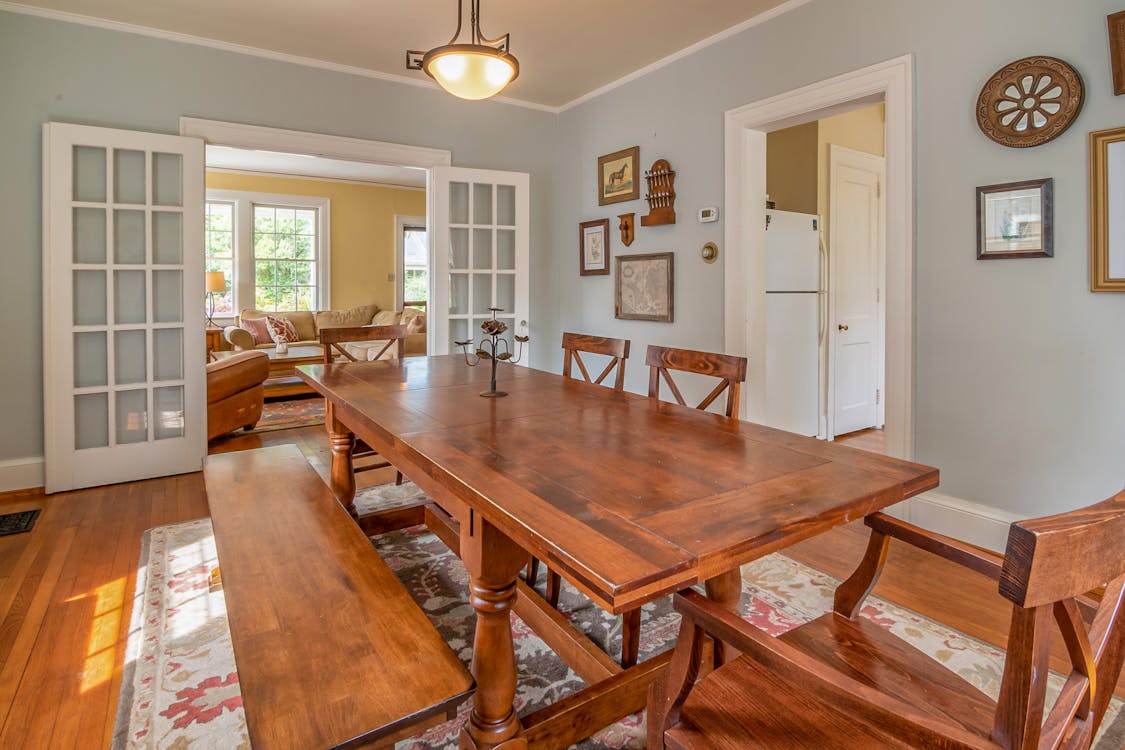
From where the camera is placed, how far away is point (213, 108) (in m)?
3.67

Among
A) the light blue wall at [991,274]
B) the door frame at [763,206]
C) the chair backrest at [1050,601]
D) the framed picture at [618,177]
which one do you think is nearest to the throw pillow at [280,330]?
the framed picture at [618,177]

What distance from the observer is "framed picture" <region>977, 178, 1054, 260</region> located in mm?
2301

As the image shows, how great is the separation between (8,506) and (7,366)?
77 cm

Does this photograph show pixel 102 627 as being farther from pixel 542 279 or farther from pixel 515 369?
pixel 542 279

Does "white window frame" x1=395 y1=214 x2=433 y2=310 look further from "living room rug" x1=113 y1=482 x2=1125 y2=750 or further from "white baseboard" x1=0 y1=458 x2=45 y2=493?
"living room rug" x1=113 y1=482 x2=1125 y2=750

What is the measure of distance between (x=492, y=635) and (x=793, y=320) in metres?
3.58

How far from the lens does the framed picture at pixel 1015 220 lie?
7.55ft

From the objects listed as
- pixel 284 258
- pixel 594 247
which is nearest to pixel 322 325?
pixel 284 258

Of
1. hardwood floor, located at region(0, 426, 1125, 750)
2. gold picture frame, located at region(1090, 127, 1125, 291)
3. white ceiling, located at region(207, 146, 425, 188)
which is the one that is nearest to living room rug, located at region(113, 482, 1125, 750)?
hardwood floor, located at region(0, 426, 1125, 750)

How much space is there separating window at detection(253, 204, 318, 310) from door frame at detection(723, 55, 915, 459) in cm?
621

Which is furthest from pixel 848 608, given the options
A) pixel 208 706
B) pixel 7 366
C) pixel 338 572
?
pixel 7 366

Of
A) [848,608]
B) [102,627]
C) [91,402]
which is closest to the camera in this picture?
[848,608]

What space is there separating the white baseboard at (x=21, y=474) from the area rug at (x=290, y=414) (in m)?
1.58

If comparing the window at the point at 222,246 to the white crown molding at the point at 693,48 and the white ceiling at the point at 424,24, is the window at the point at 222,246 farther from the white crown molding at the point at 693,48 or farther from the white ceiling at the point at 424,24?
the white crown molding at the point at 693,48
